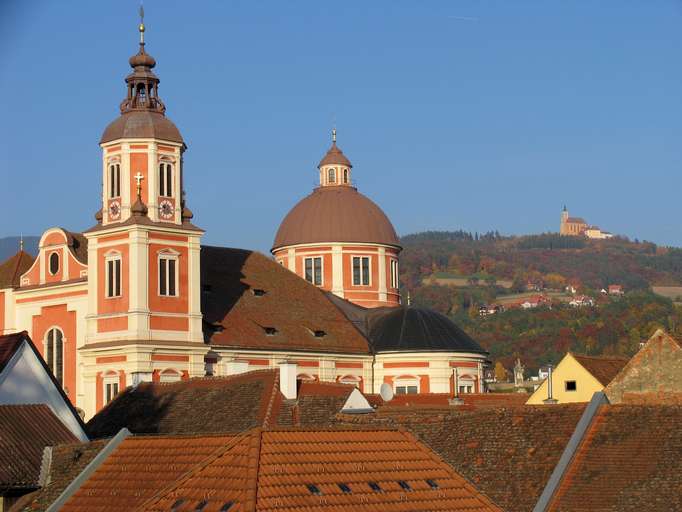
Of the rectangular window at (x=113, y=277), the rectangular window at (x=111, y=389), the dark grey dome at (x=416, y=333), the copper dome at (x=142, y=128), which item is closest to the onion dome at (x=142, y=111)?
the copper dome at (x=142, y=128)

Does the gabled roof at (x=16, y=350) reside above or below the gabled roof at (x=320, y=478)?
above

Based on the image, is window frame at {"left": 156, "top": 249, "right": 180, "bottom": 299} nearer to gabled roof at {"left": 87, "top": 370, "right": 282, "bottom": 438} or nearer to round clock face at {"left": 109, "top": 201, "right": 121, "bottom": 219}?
round clock face at {"left": 109, "top": 201, "right": 121, "bottom": 219}

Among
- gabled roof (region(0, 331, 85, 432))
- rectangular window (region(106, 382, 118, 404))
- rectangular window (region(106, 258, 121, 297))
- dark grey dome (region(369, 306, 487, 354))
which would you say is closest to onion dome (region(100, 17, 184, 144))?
rectangular window (region(106, 258, 121, 297))

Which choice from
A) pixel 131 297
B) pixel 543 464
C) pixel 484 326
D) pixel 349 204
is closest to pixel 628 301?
pixel 484 326

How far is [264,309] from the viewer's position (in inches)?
2963

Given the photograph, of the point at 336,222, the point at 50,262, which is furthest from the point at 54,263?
the point at 336,222

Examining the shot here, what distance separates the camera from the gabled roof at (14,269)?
73.3 m

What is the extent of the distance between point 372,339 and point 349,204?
10.5m

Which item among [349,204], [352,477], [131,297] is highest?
[349,204]

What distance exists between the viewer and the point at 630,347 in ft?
444

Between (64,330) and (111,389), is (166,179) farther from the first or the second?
(111,389)

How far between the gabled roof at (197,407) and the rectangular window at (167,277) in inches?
634

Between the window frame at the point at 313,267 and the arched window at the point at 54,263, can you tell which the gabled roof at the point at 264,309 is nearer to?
the window frame at the point at 313,267

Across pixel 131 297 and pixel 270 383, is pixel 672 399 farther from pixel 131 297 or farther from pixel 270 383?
pixel 131 297
